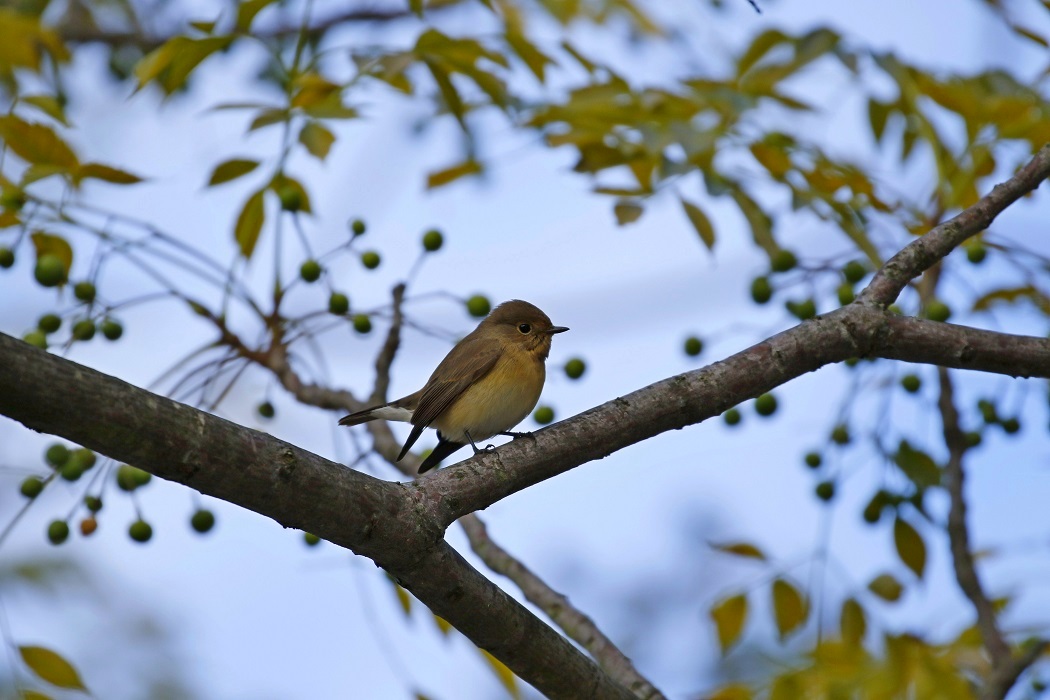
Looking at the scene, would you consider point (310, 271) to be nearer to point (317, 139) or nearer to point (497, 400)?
point (317, 139)

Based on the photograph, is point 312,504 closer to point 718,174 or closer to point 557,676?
point 557,676

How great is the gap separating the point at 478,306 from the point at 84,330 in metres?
1.87

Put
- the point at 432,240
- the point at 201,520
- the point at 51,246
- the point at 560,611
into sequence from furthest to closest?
the point at 432,240, the point at 201,520, the point at 51,246, the point at 560,611

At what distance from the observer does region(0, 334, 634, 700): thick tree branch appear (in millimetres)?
2211

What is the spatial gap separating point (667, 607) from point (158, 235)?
8.46 m

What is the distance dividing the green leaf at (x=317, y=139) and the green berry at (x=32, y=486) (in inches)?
73.5

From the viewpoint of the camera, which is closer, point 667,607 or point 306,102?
point 306,102

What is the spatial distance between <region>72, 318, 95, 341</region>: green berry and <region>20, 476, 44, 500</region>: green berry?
65cm

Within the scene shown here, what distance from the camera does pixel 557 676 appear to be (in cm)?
337

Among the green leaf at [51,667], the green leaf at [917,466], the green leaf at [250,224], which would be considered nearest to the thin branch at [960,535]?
the green leaf at [917,466]

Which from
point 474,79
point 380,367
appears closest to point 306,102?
point 474,79

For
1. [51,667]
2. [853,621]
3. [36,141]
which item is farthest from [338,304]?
[853,621]

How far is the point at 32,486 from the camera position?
15.1ft

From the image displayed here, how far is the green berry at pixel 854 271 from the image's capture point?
5.25 m
